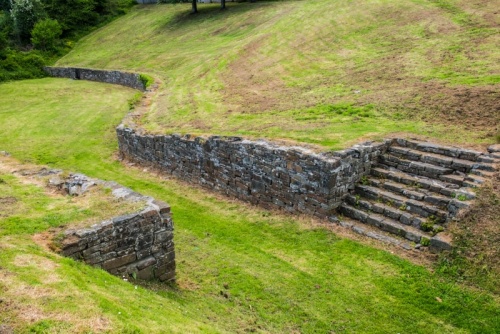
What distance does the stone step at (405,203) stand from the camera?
1071 centimetres

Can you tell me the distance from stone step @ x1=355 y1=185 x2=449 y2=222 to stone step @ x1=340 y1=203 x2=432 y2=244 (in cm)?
48

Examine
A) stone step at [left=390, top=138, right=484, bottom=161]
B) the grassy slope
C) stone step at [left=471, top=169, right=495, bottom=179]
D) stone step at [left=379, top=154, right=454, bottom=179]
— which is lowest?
the grassy slope

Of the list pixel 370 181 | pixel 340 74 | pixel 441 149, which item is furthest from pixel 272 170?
pixel 340 74

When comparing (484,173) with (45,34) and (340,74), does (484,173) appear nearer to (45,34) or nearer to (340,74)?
(340,74)

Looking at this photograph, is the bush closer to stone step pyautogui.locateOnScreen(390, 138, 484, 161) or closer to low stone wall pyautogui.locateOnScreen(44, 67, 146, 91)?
low stone wall pyautogui.locateOnScreen(44, 67, 146, 91)

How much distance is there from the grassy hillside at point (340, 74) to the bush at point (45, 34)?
15.1m

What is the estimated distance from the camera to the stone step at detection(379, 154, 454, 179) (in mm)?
11789

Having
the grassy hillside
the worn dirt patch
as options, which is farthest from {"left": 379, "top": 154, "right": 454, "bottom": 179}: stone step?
the worn dirt patch

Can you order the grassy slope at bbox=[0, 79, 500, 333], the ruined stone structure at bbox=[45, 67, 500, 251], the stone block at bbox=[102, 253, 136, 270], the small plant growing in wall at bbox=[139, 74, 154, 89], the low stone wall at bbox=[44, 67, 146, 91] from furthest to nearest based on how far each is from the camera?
the low stone wall at bbox=[44, 67, 146, 91]
the small plant growing in wall at bbox=[139, 74, 154, 89]
the ruined stone structure at bbox=[45, 67, 500, 251]
the stone block at bbox=[102, 253, 136, 270]
the grassy slope at bbox=[0, 79, 500, 333]

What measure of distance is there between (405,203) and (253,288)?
4702 mm

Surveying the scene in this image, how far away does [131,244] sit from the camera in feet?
28.9

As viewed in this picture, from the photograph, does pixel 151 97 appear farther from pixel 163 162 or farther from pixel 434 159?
pixel 434 159

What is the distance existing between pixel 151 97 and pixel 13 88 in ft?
60.6

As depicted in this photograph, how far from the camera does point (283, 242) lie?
11.7 m
